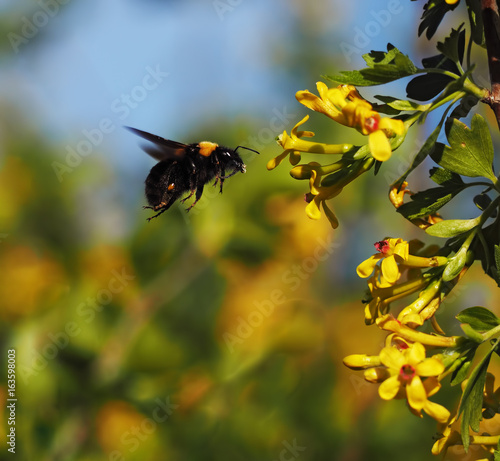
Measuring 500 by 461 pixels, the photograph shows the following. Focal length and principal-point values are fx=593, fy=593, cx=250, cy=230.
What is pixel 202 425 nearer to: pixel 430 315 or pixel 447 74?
pixel 430 315

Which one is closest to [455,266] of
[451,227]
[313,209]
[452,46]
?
[451,227]

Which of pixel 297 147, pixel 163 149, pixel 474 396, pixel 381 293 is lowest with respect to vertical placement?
pixel 474 396

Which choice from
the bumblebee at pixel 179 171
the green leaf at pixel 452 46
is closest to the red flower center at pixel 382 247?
the green leaf at pixel 452 46

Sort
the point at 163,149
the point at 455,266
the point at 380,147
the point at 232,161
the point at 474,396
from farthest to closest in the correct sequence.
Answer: the point at 232,161, the point at 163,149, the point at 455,266, the point at 474,396, the point at 380,147

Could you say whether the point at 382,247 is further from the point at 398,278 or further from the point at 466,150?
the point at 466,150

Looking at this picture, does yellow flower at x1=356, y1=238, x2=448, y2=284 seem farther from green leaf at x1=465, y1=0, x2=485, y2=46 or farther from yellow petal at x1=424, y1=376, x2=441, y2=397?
green leaf at x1=465, y1=0, x2=485, y2=46

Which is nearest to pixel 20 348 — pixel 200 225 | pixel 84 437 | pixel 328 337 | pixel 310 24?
pixel 84 437

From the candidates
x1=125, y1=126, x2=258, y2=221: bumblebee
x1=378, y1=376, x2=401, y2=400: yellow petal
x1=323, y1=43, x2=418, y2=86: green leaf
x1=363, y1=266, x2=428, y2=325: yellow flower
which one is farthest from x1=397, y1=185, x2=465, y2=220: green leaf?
x1=125, y1=126, x2=258, y2=221: bumblebee
